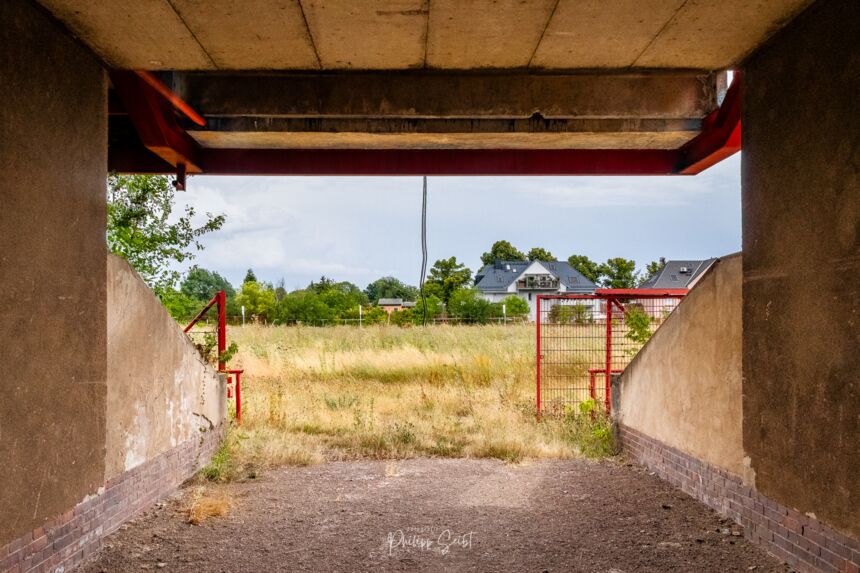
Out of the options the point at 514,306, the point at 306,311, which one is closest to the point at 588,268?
the point at 514,306

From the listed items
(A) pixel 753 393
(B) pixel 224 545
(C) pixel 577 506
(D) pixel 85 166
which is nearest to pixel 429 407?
(C) pixel 577 506

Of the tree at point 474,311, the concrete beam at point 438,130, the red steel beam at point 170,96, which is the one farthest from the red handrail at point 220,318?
the tree at point 474,311

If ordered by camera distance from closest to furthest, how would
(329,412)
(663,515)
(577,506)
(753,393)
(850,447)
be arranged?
(850,447)
(753,393)
(663,515)
(577,506)
(329,412)

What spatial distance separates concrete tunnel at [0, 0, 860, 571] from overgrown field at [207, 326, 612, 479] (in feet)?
6.20

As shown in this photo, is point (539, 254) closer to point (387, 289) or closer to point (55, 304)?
point (387, 289)

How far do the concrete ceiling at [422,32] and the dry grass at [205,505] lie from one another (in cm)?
381

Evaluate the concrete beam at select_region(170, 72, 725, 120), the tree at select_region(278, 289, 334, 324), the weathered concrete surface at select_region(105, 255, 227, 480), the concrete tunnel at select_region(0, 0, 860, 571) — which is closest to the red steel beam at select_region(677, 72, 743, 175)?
the concrete tunnel at select_region(0, 0, 860, 571)

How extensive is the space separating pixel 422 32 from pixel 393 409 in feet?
23.3

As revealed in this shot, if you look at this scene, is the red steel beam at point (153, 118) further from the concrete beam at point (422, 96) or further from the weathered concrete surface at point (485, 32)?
the weathered concrete surface at point (485, 32)

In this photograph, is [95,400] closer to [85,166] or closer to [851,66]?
[85,166]

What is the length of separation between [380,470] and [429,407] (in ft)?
10.0

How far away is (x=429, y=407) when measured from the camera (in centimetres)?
1008

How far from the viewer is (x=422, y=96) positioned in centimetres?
550

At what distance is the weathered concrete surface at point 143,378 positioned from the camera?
15.2ft
